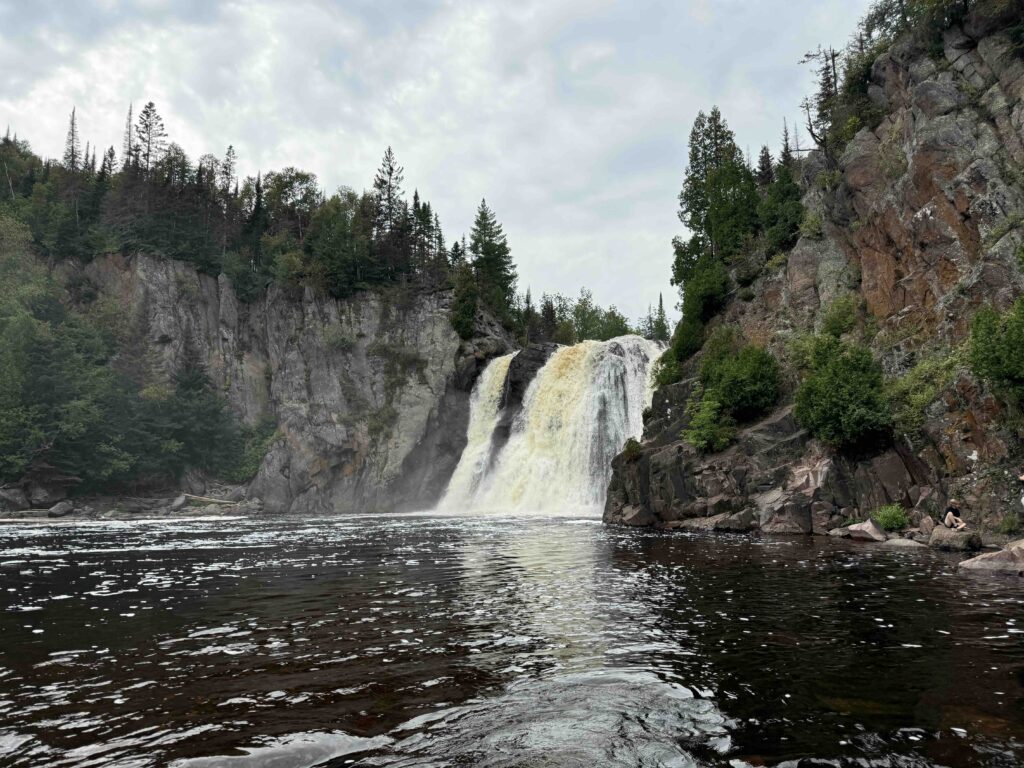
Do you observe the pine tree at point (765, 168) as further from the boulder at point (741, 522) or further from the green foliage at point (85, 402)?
the green foliage at point (85, 402)

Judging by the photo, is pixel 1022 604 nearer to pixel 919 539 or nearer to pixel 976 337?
pixel 919 539

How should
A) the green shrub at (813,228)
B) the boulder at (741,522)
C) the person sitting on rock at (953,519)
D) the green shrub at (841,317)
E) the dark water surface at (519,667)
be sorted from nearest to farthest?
the dark water surface at (519,667) < the person sitting on rock at (953,519) < the boulder at (741,522) < the green shrub at (841,317) < the green shrub at (813,228)

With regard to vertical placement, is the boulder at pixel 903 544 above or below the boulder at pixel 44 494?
below

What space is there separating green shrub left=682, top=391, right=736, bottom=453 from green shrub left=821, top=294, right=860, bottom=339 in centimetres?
775

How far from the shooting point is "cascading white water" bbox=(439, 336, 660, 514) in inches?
1884

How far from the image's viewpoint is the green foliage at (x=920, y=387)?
25.9 metres

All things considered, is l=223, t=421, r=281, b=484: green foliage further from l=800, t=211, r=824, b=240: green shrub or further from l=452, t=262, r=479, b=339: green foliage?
l=800, t=211, r=824, b=240: green shrub

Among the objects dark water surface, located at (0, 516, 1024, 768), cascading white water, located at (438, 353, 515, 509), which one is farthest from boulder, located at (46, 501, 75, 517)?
dark water surface, located at (0, 516, 1024, 768)

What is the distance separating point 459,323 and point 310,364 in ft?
60.8

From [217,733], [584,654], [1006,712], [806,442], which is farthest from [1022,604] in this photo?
[806,442]

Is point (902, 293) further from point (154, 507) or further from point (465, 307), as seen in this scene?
point (154, 507)

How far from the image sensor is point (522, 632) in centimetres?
1009

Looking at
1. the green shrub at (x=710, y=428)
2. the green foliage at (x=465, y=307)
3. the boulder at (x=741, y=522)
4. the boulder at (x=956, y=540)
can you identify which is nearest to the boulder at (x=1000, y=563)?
the boulder at (x=956, y=540)

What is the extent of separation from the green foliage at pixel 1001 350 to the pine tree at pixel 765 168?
5370 centimetres
